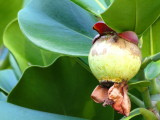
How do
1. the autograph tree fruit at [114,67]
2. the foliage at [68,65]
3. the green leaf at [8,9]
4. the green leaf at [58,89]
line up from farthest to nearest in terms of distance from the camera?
1. the green leaf at [8,9]
2. the green leaf at [58,89]
3. the foliage at [68,65]
4. the autograph tree fruit at [114,67]

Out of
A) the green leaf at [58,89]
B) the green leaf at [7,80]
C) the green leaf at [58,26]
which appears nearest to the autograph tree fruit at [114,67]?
the green leaf at [58,26]

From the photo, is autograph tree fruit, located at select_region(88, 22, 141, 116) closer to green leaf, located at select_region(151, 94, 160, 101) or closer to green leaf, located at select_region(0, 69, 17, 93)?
green leaf, located at select_region(151, 94, 160, 101)

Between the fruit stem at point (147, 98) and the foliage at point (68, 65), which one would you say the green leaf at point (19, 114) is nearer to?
the foliage at point (68, 65)

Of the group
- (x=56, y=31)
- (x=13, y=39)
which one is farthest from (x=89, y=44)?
(x=13, y=39)

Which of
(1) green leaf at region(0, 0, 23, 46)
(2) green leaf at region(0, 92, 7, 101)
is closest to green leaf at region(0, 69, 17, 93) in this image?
(2) green leaf at region(0, 92, 7, 101)

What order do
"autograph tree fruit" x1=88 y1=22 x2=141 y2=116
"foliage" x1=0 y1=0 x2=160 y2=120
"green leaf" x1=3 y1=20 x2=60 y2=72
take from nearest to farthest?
"autograph tree fruit" x1=88 y1=22 x2=141 y2=116 → "foliage" x1=0 y1=0 x2=160 y2=120 → "green leaf" x1=3 y1=20 x2=60 y2=72

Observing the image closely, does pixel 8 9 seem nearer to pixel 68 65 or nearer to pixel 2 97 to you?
pixel 2 97
